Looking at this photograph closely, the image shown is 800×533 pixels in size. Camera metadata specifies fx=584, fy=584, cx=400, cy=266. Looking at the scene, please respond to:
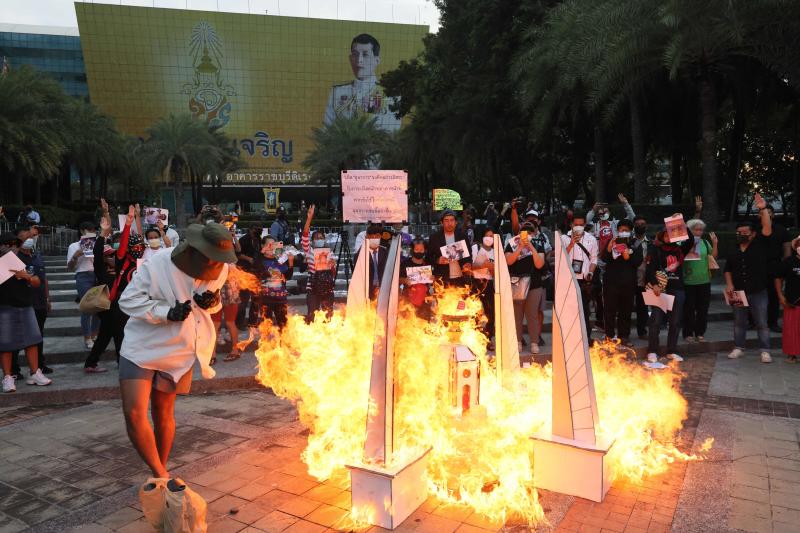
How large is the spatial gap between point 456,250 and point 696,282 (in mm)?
3722

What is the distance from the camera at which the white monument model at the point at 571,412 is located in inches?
156

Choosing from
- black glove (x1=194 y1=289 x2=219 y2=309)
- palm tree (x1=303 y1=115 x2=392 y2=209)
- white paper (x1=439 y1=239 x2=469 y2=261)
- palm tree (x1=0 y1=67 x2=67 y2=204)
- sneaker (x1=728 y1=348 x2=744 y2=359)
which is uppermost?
palm tree (x1=303 y1=115 x2=392 y2=209)

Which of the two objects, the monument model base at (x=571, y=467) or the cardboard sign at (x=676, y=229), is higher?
the cardboard sign at (x=676, y=229)

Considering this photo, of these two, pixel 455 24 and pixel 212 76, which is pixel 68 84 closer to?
pixel 212 76

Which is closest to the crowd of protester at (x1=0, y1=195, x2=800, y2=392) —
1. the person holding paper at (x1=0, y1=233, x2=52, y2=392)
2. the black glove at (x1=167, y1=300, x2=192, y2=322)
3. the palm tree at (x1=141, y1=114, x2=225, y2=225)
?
the person holding paper at (x1=0, y1=233, x2=52, y2=392)

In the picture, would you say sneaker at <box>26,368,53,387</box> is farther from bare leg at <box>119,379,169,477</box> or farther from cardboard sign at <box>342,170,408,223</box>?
cardboard sign at <box>342,170,408,223</box>

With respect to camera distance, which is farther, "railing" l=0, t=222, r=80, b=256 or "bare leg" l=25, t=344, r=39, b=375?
"railing" l=0, t=222, r=80, b=256

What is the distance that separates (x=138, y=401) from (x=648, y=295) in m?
6.69

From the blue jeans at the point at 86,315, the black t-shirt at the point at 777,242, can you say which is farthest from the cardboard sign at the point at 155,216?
the black t-shirt at the point at 777,242

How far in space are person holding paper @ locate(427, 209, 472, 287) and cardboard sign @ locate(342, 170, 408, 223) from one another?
7.47 feet

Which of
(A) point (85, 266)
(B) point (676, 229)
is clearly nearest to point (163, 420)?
(A) point (85, 266)

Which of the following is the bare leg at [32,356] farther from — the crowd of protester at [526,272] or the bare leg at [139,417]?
the bare leg at [139,417]

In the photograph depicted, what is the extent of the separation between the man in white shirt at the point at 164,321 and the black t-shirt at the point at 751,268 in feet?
24.5

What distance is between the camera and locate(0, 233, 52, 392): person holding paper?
6.40m
